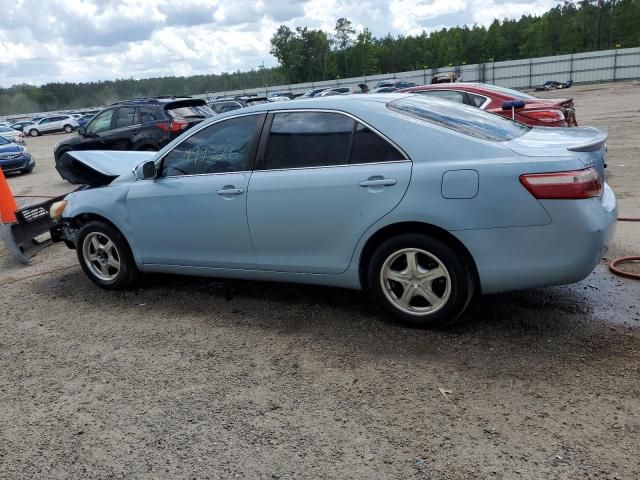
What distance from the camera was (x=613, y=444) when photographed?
108 inches

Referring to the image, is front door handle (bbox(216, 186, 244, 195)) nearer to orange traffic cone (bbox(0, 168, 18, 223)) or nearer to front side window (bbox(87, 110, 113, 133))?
orange traffic cone (bbox(0, 168, 18, 223))

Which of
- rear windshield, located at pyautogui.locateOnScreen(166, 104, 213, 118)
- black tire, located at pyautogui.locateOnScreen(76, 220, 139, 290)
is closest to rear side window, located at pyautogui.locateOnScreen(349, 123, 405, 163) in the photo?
black tire, located at pyautogui.locateOnScreen(76, 220, 139, 290)

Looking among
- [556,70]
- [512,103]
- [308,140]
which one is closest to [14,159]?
[512,103]

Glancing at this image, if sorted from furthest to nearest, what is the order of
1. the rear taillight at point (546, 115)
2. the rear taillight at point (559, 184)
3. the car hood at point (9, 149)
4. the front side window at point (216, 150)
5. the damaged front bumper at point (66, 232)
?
the car hood at point (9, 149)
the rear taillight at point (546, 115)
the damaged front bumper at point (66, 232)
the front side window at point (216, 150)
the rear taillight at point (559, 184)

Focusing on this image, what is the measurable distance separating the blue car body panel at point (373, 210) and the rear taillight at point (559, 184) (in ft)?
0.13

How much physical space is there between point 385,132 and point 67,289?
3617 millimetres

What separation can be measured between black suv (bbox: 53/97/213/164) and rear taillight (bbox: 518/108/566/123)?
6.63 metres

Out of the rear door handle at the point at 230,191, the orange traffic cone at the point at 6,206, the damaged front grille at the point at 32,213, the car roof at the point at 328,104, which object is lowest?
the damaged front grille at the point at 32,213

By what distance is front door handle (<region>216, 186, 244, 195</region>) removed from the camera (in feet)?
14.5

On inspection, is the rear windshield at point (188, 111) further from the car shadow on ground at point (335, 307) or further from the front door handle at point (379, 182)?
the front door handle at point (379, 182)

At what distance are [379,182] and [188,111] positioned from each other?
953 centimetres

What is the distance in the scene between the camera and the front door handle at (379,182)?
3857 millimetres

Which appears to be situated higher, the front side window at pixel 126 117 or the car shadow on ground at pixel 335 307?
the front side window at pixel 126 117

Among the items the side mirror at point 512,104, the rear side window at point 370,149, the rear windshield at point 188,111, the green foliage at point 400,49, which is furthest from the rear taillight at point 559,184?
the green foliage at point 400,49
